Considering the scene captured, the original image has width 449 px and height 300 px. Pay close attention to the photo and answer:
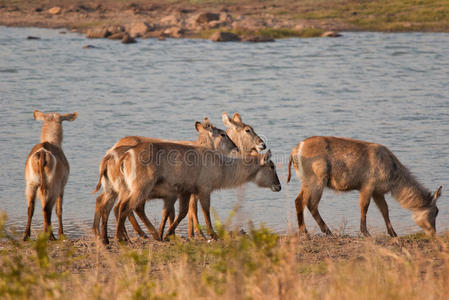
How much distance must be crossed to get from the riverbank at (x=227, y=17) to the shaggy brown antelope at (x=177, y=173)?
78.3ft

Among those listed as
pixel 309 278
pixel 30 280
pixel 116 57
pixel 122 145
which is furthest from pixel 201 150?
pixel 116 57

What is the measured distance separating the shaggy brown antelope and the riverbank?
2385 centimetres

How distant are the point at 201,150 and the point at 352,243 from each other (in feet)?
6.27

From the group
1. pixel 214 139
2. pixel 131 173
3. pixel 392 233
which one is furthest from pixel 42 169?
pixel 392 233

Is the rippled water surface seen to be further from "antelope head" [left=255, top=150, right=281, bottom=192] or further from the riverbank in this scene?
the riverbank

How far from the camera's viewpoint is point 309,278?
19.6ft

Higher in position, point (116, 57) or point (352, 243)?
point (116, 57)

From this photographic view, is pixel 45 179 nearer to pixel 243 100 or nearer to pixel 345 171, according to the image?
pixel 345 171

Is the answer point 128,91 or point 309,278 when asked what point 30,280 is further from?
point 128,91

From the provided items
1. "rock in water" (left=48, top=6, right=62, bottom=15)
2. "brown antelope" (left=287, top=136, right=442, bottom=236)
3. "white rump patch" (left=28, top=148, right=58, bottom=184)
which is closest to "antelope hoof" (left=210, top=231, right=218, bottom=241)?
"brown antelope" (left=287, top=136, right=442, bottom=236)

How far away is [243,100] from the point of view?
18.6m

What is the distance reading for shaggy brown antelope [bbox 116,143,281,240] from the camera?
7355 millimetres

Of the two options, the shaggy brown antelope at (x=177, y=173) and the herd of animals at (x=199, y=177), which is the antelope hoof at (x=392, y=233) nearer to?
the herd of animals at (x=199, y=177)

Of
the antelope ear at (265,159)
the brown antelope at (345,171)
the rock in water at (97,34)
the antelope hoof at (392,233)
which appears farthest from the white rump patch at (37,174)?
the rock in water at (97,34)
